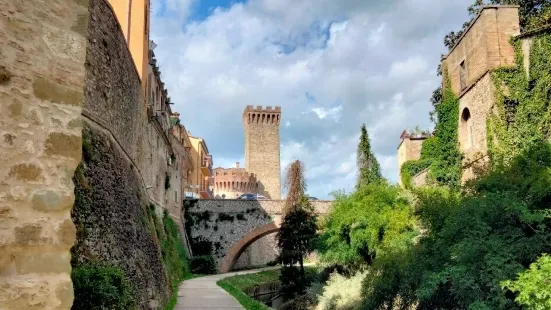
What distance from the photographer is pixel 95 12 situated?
390 inches

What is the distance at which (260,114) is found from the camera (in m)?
63.3

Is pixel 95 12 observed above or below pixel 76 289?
above

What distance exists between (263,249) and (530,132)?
28.6 m

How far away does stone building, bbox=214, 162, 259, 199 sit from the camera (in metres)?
59.2

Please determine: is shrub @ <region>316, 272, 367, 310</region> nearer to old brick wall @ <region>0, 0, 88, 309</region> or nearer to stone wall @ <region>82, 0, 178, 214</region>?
stone wall @ <region>82, 0, 178, 214</region>

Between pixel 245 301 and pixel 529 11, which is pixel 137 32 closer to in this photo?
pixel 245 301

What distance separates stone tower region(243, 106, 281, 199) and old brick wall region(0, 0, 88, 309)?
193 feet

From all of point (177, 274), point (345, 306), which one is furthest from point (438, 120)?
point (177, 274)

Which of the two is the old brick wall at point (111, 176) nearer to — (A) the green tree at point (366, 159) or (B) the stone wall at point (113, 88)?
(B) the stone wall at point (113, 88)

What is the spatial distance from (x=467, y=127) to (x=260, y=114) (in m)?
44.9

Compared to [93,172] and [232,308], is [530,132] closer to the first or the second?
[232,308]

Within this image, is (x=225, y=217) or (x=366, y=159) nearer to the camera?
(x=225, y=217)

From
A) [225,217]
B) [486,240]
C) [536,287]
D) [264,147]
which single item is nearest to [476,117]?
[486,240]

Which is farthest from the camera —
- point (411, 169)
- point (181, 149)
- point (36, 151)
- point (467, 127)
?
point (181, 149)
